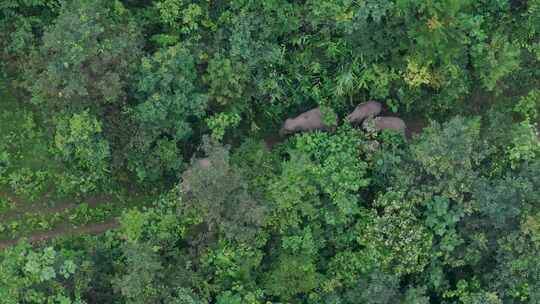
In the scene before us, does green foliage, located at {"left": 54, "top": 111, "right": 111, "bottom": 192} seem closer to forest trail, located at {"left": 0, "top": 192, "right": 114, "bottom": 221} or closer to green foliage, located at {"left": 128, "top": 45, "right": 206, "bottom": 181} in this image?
forest trail, located at {"left": 0, "top": 192, "right": 114, "bottom": 221}

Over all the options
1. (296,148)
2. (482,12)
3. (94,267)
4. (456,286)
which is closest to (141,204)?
(94,267)

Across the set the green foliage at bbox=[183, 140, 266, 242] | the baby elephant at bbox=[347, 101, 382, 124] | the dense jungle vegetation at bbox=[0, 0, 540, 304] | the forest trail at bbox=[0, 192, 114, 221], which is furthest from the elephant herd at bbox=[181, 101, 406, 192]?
the forest trail at bbox=[0, 192, 114, 221]

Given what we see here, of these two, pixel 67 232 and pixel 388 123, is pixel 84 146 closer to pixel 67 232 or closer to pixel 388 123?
pixel 67 232

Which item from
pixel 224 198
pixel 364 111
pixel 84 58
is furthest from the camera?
pixel 364 111

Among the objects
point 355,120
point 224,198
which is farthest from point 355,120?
point 224,198

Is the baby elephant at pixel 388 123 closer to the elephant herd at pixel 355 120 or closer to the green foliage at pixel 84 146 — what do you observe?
the elephant herd at pixel 355 120

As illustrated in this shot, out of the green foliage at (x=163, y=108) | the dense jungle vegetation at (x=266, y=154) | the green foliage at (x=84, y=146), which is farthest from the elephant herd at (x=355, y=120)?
the green foliage at (x=84, y=146)
